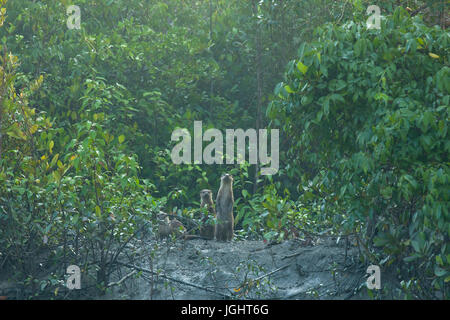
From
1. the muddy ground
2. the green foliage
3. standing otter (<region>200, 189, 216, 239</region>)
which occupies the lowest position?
the muddy ground

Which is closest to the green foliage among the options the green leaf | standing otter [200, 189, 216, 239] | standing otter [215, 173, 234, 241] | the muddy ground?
the green leaf

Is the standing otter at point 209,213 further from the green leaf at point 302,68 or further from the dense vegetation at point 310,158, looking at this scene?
the green leaf at point 302,68

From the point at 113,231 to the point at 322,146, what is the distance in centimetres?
202

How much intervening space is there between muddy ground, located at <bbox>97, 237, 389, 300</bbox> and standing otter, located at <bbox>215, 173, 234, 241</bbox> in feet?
1.65

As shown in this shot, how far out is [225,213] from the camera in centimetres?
713

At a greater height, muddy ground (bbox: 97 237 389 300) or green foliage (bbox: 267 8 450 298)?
green foliage (bbox: 267 8 450 298)

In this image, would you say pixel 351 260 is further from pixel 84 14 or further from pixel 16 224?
pixel 84 14

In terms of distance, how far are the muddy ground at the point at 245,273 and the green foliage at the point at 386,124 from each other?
0.50 metres

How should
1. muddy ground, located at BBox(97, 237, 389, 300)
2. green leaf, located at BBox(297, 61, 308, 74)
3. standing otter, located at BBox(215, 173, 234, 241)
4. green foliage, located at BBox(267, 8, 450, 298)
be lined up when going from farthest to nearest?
standing otter, located at BBox(215, 173, 234, 241) → muddy ground, located at BBox(97, 237, 389, 300) → green leaf, located at BBox(297, 61, 308, 74) → green foliage, located at BBox(267, 8, 450, 298)

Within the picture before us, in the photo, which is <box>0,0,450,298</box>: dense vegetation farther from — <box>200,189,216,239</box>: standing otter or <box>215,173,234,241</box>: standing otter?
<box>200,189,216,239</box>: standing otter

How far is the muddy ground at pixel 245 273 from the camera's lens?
5457mm

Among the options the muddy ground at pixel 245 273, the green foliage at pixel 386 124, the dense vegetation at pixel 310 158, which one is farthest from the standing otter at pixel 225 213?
the green foliage at pixel 386 124

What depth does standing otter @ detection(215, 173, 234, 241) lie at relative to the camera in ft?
23.1
